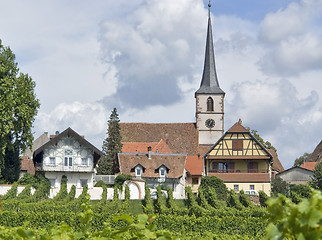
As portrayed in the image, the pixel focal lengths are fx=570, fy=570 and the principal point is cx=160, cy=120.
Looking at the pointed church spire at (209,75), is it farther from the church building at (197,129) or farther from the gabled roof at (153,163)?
the gabled roof at (153,163)

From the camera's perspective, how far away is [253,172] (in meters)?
62.0

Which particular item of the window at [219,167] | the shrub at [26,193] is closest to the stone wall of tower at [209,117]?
the window at [219,167]

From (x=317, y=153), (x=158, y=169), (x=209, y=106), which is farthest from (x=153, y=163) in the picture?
(x=317, y=153)

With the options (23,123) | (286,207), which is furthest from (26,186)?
(286,207)

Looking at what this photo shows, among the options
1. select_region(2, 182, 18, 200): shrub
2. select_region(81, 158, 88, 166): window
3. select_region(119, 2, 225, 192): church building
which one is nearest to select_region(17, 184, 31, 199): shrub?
select_region(2, 182, 18, 200): shrub

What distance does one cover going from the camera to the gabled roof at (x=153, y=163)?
5734cm

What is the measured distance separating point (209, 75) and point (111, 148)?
23.0 meters

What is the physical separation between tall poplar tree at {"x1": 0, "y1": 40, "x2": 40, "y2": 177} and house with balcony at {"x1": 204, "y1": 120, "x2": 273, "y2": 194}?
74.4 ft

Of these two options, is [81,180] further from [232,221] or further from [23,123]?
[232,221]

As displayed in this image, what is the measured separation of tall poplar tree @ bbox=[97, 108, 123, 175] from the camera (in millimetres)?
61719

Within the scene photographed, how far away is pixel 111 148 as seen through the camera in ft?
213

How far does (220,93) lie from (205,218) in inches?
1877

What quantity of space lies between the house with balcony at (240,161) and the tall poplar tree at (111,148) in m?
10.1

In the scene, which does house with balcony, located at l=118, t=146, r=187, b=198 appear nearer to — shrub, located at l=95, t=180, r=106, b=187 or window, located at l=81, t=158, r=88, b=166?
shrub, located at l=95, t=180, r=106, b=187
